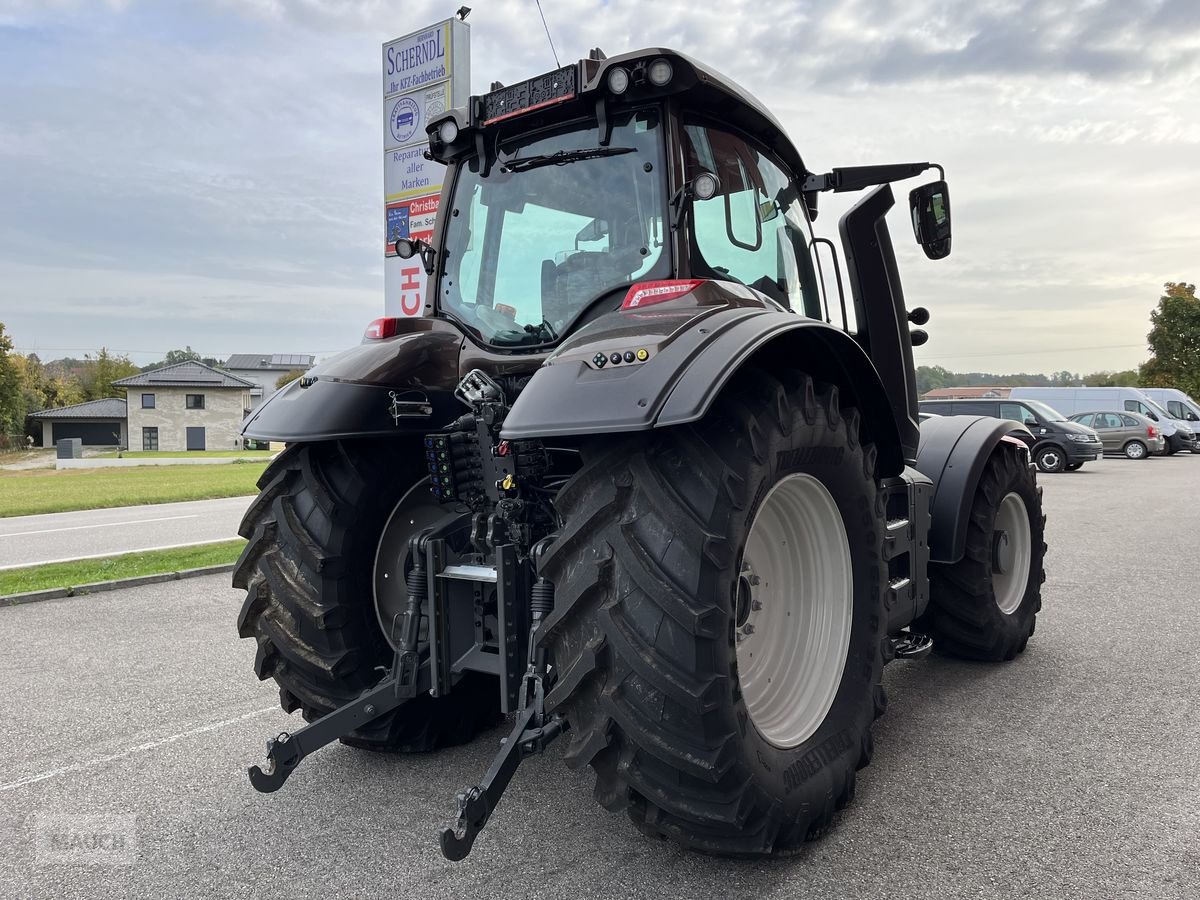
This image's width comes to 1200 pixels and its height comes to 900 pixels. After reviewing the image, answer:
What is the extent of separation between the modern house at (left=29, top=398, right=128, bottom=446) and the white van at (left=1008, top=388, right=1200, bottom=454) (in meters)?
62.7

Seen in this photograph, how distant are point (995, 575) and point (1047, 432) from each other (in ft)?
60.7

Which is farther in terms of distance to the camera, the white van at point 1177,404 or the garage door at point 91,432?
the garage door at point 91,432

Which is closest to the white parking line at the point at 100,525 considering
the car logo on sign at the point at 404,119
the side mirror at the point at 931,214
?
the car logo on sign at the point at 404,119

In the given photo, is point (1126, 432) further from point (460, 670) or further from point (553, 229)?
point (460, 670)

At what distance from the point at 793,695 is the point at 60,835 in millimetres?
2562

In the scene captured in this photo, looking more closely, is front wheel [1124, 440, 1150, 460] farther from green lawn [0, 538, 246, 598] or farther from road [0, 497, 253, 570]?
green lawn [0, 538, 246, 598]

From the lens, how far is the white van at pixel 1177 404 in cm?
3241

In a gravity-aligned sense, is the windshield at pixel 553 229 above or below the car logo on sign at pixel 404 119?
below

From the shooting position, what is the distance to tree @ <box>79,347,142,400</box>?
261ft

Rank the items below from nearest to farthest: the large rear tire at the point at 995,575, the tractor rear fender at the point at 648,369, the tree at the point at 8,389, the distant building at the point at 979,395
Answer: the tractor rear fender at the point at 648,369
the large rear tire at the point at 995,575
the distant building at the point at 979,395
the tree at the point at 8,389

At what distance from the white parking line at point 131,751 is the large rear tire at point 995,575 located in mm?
3544

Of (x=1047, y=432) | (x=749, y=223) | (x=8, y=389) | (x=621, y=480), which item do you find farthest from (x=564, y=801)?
(x=8, y=389)

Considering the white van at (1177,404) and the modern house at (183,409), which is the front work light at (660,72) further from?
the modern house at (183,409)

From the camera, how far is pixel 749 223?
11.4 feet
